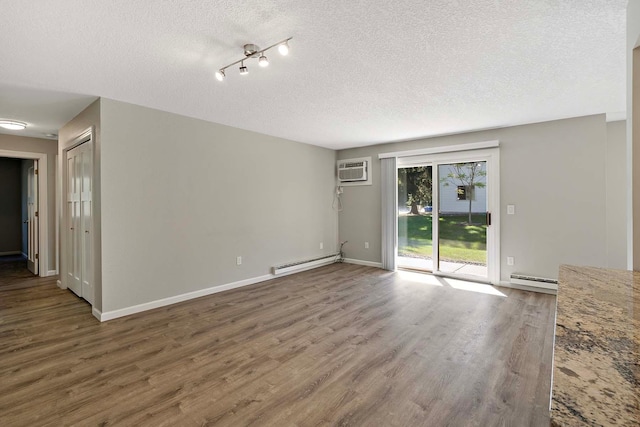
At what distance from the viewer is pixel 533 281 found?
418 cm

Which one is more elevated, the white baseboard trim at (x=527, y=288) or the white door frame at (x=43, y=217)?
the white door frame at (x=43, y=217)

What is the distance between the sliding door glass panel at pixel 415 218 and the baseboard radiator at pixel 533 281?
139 centimetres

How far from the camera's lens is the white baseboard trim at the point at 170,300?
10.7ft

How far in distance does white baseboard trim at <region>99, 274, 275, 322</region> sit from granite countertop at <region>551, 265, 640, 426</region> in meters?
3.92

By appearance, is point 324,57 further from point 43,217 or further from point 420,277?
point 43,217

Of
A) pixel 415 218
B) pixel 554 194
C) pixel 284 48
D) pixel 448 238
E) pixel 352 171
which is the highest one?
pixel 284 48

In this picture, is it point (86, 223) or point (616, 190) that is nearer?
point (86, 223)

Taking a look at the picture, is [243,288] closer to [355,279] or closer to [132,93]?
[355,279]

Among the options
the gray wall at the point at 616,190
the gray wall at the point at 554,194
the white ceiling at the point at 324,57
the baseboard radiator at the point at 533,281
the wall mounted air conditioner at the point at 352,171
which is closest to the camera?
the white ceiling at the point at 324,57

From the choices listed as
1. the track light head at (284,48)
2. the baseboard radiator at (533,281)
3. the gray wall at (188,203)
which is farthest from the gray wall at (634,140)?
the gray wall at (188,203)

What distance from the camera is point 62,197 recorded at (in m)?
4.35

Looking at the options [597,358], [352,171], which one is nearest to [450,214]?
[352,171]

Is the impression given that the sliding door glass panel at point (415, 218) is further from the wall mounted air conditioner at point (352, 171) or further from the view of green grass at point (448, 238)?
the wall mounted air conditioner at point (352, 171)

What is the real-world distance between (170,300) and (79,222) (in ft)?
5.39
